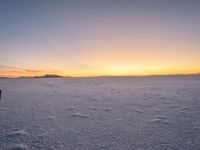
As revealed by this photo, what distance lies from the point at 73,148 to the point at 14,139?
3.91 feet

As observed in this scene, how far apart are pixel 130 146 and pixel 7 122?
3.17m

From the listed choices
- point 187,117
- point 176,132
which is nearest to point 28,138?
point 176,132

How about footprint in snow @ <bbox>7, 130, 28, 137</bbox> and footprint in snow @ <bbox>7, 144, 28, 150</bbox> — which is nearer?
footprint in snow @ <bbox>7, 144, 28, 150</bbox>

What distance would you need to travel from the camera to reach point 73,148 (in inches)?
105

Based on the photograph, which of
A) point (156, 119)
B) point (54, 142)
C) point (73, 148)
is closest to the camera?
point (73, 148)

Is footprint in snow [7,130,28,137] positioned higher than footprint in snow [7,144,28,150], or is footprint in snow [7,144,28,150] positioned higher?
footprint in snow [7,130,28,137]

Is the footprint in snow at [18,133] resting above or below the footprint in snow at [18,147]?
above

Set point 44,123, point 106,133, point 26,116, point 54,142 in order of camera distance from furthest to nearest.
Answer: point 26,116
point 44,123
point 106,133
point 54,142

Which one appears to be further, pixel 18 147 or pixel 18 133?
pixel 18 133

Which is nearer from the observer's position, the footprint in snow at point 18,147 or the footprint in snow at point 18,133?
the footprint in snow at point 18,147

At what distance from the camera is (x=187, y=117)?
444 centimetres

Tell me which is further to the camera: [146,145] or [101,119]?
[101,119]

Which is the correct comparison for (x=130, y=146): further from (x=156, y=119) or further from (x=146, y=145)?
(x=156, y=119)

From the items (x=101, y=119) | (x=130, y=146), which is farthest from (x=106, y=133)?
(x=101, y=119)
